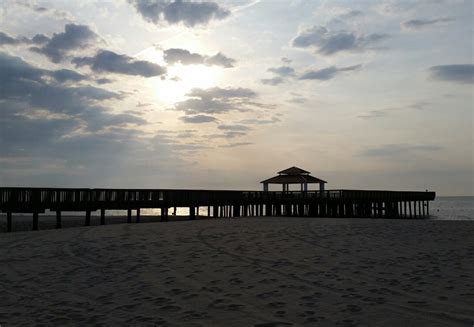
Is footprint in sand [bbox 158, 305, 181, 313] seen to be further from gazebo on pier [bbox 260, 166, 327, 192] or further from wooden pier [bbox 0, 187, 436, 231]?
gazebo on pier [bbox 260, 166, 327, 192]

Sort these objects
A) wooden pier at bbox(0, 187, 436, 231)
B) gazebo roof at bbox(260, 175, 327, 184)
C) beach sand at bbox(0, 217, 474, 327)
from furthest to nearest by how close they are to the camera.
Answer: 1. gazebo roof at bbox(260, 175, 327, 184)
2. wooden pier at bbox(0, 187, 436, 231)
3. beach sand at bbox(0, 217, 474, 327)

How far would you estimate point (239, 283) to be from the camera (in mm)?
6746

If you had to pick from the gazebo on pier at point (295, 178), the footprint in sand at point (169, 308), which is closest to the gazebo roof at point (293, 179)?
the gazebo on pier at point (295, 178)

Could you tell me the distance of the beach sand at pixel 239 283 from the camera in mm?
5066

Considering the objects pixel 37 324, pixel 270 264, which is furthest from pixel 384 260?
pixel 37 324

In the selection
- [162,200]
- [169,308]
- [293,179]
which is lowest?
[169,308]

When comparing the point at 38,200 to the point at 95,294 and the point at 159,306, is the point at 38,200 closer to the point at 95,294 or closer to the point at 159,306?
the point at 95,294

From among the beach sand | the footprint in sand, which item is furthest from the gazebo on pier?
the footprint in sand

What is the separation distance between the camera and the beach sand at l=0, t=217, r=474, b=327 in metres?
5.07

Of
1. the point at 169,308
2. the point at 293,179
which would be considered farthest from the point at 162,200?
the point at 169,308

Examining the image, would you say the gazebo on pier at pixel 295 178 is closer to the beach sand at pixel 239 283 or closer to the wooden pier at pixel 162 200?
the wooden pier at pixel 162 200

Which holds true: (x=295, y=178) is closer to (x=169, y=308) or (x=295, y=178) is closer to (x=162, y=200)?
(x=162, y=200)

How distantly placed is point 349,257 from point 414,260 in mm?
1275

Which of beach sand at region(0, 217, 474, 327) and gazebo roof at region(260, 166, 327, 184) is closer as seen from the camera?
beach sand at region(0, 217, 474, 327)
